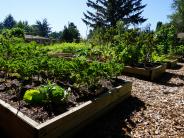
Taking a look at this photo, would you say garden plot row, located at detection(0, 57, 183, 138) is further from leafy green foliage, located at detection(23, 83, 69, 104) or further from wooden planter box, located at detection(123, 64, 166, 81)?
wooden planter box, located at detection(123, 64, 166, 81)

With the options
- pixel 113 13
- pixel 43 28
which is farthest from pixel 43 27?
pixel 113 13

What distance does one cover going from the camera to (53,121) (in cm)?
354

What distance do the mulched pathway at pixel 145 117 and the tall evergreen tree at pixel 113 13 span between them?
31713 millimetres

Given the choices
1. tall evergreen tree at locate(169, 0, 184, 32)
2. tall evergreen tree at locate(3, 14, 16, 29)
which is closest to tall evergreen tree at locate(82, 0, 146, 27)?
tall evergreen tree at locate(169, 0, 184, 32)

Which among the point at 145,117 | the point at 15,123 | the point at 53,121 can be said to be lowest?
the point at 145,117

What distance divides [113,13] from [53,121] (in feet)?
118

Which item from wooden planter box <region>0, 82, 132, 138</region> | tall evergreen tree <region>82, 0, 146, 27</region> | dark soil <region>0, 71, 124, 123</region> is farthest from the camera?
tall evergreen tree <region>82, 0, 146, 27</region>

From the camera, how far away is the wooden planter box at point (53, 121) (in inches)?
133

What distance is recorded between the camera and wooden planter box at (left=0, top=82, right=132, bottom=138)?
11.1ft

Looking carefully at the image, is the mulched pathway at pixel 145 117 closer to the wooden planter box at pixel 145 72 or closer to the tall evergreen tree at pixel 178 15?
the wooden planter box at pixel 145 72

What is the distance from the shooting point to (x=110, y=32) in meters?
13.4

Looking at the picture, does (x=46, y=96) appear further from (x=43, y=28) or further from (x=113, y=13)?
(x=43, y=28)

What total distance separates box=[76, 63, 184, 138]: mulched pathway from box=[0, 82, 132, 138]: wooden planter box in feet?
0.73

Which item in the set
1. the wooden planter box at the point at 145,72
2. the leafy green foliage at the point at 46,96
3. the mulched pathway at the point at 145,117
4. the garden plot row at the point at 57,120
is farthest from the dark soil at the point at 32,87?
the wooden planter box at the point at 145,72
